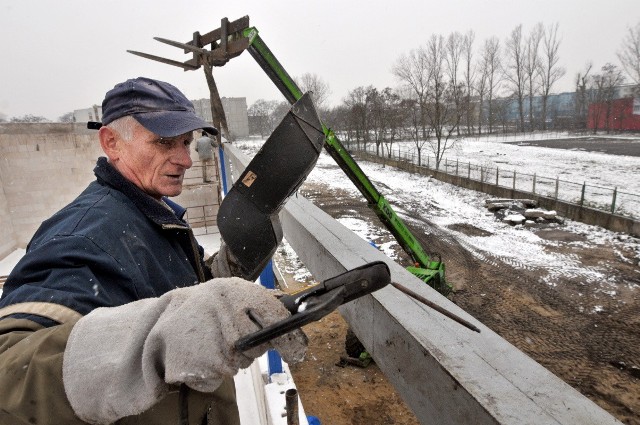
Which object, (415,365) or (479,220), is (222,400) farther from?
(479,220)

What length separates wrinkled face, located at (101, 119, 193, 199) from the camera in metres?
1.31

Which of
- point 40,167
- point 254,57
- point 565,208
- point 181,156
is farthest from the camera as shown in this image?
point 565,208

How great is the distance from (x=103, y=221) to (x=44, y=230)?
0.56ft

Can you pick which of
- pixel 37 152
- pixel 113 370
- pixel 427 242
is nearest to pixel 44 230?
pixel 113 370

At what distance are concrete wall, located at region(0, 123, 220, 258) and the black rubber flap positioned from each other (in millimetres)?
10468

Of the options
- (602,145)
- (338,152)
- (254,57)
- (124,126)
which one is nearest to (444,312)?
(124,126)

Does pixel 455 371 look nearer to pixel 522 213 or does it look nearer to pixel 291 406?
pixel 291 406

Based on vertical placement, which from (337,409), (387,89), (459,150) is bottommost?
(337,409)

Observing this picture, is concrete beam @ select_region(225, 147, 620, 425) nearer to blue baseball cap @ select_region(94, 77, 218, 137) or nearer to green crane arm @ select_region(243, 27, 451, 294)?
blue baseball cap @ select_region(94, 77, 218, 137)

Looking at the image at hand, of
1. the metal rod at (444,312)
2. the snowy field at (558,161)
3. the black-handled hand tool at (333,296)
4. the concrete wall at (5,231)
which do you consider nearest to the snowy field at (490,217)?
the snowy field at (558,161)

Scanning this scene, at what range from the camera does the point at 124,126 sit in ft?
4.24

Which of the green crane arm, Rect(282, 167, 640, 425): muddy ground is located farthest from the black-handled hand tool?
Rect(282, 167, 640, 425): muddy ground

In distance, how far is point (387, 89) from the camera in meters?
33.1

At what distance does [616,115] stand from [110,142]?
58.8 meters
